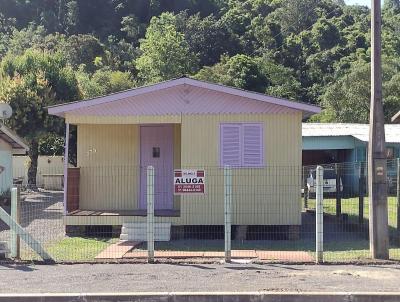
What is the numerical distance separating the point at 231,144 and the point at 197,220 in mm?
2151

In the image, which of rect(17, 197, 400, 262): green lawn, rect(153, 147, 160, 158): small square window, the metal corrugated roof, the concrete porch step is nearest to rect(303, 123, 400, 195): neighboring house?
the metal corrugated roof

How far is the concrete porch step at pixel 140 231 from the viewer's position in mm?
14899

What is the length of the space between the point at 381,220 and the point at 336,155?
2213cm

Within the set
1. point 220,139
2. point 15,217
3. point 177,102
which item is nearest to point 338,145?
point 220,139

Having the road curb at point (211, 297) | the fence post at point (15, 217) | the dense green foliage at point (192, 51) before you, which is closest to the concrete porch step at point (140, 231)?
the fence post at point (15, 217)

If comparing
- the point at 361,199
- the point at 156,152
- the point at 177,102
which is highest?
the point at 177,102

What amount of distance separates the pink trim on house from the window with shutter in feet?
1.45

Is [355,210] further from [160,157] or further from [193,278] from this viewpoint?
[193,278]

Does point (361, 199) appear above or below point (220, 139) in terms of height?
below

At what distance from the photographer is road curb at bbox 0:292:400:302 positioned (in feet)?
28.3

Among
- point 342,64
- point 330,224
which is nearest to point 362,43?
point 342,64

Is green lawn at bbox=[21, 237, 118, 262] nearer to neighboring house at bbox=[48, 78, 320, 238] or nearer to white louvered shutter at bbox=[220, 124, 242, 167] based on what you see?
neighboring house at bbox=[48, 78, 320, 238]

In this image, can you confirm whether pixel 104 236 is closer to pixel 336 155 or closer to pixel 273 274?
pixel 273 274

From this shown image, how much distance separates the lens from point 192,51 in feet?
252
